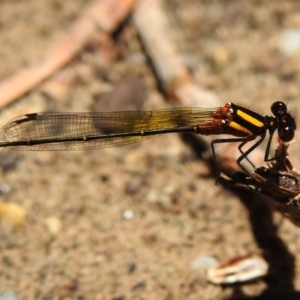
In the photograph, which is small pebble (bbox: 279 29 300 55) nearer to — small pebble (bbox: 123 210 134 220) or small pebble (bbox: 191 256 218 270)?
small pebble (bbox: 123 210 134 220)

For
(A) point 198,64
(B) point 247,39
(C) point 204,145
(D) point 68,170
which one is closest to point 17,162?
(D) point 68,170

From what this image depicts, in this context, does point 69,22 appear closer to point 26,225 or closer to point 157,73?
point 157,73

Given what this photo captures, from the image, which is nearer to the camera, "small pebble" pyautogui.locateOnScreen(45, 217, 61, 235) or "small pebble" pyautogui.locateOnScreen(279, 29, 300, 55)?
"small pebble" pyautogui.locateOnScreen(45, 217, 61, 235)

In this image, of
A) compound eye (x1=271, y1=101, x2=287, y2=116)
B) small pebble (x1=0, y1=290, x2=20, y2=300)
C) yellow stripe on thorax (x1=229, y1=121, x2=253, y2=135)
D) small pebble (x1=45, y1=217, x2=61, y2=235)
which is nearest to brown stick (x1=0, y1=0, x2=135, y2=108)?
small pebble (x1=45, y1=217, x2=61, y2=235)

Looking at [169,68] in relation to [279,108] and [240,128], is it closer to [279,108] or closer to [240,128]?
[240,128]

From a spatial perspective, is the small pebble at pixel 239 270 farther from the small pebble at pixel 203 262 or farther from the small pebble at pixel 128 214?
the small pebble at pixel 128 214

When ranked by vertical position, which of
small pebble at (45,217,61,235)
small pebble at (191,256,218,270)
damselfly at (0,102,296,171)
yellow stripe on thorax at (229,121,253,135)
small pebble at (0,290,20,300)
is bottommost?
small pebble at (0,290,20,300)

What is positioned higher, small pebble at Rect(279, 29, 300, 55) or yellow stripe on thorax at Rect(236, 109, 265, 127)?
small pebble at Rect(279, 29, 300, 55)
